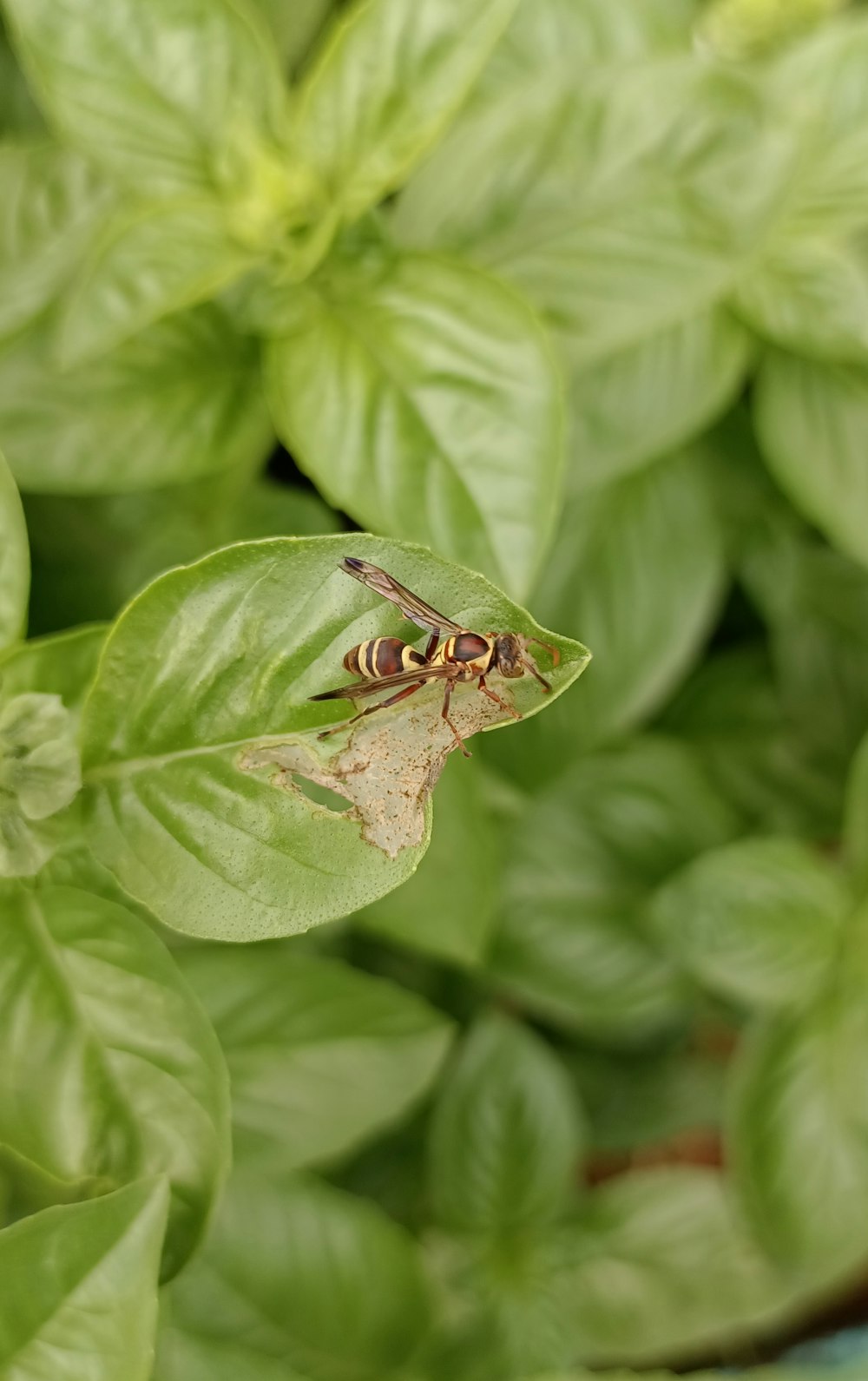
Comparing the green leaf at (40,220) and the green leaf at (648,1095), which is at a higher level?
the green leaf at (40,220)

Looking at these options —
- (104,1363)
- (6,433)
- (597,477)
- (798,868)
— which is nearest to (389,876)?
(104,1363)

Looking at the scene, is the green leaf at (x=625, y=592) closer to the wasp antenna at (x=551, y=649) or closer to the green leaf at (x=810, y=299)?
the green leaf at (x=810, y=299)

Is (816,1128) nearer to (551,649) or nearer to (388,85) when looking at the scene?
(551,649)

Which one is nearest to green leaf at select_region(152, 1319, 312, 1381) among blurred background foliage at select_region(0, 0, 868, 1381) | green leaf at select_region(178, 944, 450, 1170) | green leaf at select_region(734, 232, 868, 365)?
blurred background foliage at select_region(0, 0, 868, 1381)

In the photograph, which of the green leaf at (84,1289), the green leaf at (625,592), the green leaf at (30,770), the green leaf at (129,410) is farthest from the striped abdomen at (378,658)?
the green leaf at (625,592)

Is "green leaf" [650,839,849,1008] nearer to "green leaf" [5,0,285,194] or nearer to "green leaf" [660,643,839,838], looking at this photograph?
"green leaf" [660,643,839,838]

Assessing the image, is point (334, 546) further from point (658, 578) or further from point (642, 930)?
point (642, 930)
